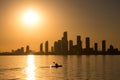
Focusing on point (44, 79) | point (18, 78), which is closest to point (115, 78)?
point (44, 79)

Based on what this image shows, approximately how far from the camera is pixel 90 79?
4651 inches

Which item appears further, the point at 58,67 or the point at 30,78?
the point at 58,67

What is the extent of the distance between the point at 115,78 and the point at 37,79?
24073mm

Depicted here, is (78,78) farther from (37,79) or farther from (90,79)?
(37,79)

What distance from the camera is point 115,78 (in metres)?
119

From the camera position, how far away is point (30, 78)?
397 ft

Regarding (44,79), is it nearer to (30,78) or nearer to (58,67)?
(30,78)

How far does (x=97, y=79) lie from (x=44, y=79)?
16.2 m

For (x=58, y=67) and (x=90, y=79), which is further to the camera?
(x=58, y=67)

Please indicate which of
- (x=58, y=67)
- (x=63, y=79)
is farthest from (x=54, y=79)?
(x=58, y=67)

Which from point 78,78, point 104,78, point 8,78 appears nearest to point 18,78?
point 8,78

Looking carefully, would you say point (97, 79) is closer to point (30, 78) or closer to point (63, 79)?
point (63, 79)

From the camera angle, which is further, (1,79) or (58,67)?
(58,67)

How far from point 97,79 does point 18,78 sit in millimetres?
24338
